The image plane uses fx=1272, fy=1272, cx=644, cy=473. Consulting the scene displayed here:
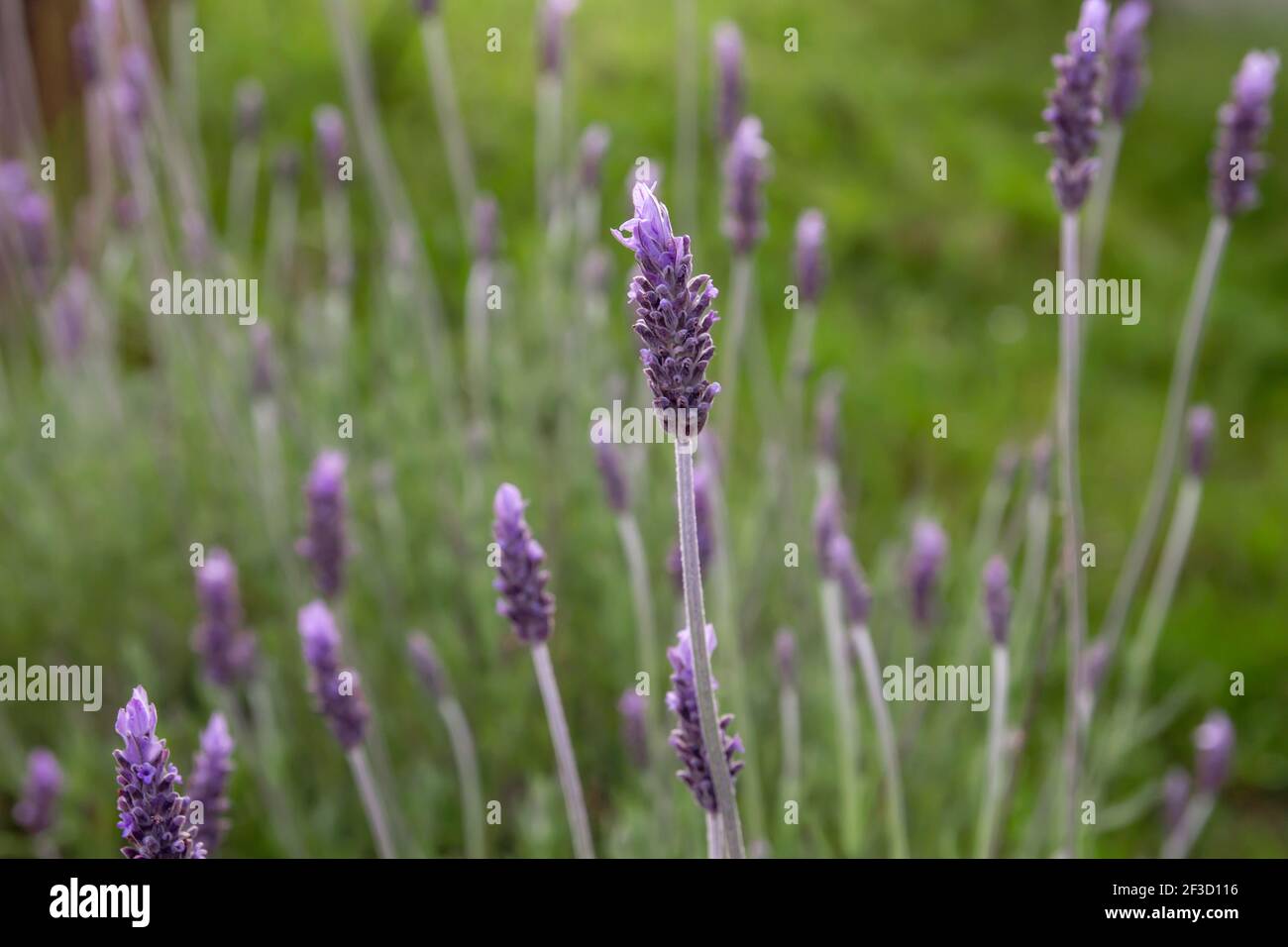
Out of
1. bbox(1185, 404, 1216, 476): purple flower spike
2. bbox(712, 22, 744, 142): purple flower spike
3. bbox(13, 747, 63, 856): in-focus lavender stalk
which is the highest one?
bbox(712, 22, 744, 142): purple flower spike

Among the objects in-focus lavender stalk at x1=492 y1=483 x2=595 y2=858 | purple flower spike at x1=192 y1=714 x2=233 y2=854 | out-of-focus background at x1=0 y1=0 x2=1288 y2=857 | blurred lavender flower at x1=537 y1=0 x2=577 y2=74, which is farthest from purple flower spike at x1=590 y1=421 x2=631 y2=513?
blurred lavender flower at x1=537 y1=0 x2=577 y2=74

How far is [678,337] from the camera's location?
28.8 inches

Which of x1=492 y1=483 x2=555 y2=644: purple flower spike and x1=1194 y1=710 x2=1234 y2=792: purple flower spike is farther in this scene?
x1=1194 y1=710 x2=1234 y2=792: purple flower spike

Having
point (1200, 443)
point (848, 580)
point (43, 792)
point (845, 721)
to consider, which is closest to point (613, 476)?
point (848, 580)

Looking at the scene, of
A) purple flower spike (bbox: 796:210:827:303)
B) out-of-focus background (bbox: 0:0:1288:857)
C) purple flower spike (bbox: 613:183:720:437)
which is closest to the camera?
purple flower spike (bbox: 613:183:720:437)

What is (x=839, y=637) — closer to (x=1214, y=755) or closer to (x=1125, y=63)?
(x=1214, y=755)

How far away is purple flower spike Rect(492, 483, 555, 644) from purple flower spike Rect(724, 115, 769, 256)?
0.63 m

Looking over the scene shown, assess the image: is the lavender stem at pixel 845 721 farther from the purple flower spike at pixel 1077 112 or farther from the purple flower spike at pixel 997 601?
the purple flower spike at pixel 1077 112

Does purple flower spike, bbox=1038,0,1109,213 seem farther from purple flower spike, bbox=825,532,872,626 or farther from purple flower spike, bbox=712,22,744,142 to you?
purple flower spike, bbox=712,22,744,142

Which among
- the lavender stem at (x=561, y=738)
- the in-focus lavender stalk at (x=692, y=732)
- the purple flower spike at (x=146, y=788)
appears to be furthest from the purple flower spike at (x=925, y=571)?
the purple flower spike at (x=146, y=788)

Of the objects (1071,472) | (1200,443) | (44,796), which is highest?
(1200,443)

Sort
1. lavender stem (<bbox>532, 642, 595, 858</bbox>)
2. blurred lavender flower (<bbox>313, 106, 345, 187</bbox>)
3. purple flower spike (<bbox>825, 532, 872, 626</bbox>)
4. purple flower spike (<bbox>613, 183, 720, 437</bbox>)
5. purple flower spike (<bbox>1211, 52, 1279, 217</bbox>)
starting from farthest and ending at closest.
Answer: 1. blurred lavender flower (<bbox>313, 106, 345, 187</bbox>)
2. purple flower spike (<bbox>825, 532, 872, 626</bbox>)
3. purple flower spike (<bbox>1211, 52, 1279, 217</bbox>)
4. lavender stem (<bbox>532, 642, 595, 858</bbox>)
5. purple flower spike (<bbox>613, 183, 720, 437</bbox>)

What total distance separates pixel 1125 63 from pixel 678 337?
1047 millimetres

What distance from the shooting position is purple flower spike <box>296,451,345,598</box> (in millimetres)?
1332
